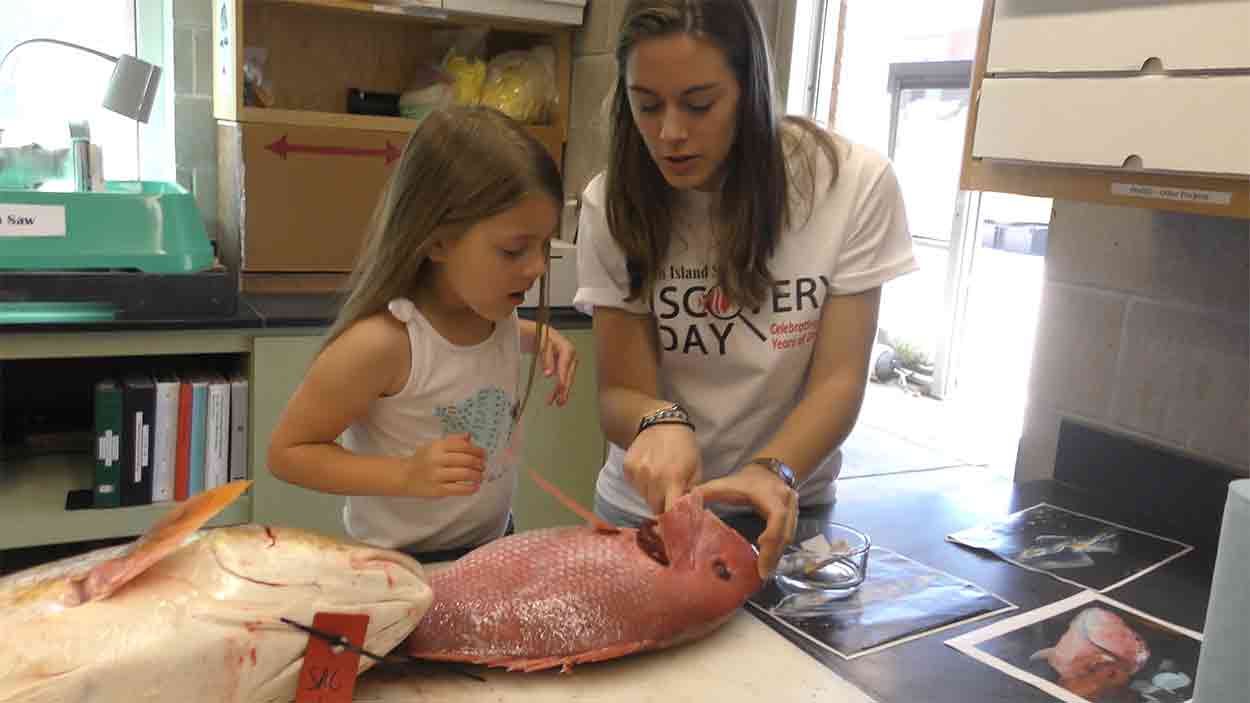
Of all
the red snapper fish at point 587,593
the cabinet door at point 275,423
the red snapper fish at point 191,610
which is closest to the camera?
the red snapper fish at point 191,610

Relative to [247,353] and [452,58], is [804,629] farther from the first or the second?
[452,58]

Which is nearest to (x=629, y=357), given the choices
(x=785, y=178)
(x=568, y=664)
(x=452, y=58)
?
(x=785, y=178)

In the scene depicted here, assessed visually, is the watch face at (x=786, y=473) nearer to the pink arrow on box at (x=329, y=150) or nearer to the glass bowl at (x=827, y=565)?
the glass bowl at (x=827, y=565)

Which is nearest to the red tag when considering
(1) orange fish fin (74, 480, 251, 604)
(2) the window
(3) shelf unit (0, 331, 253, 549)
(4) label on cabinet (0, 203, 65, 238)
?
(1) orange fish fin (74, 480, 251, 604)

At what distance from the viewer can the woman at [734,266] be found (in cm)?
126

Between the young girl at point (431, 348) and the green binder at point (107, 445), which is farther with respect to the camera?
the green binder at point (107, 445)

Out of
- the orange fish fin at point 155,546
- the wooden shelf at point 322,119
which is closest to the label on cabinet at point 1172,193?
the orange fish fin at point 155,546

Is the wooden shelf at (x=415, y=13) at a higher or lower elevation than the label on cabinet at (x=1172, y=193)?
higher

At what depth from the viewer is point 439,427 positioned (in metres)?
1.28

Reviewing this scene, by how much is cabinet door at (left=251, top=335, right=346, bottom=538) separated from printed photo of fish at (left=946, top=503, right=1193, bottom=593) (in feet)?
4.34

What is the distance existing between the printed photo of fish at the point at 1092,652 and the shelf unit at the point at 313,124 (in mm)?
1833

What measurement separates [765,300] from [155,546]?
0.83 metres

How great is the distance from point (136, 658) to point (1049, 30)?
1324 millimetres

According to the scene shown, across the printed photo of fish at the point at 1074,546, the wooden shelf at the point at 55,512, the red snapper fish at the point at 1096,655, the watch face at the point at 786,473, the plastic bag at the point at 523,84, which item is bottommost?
the wooden shelf at the point at 55,512
